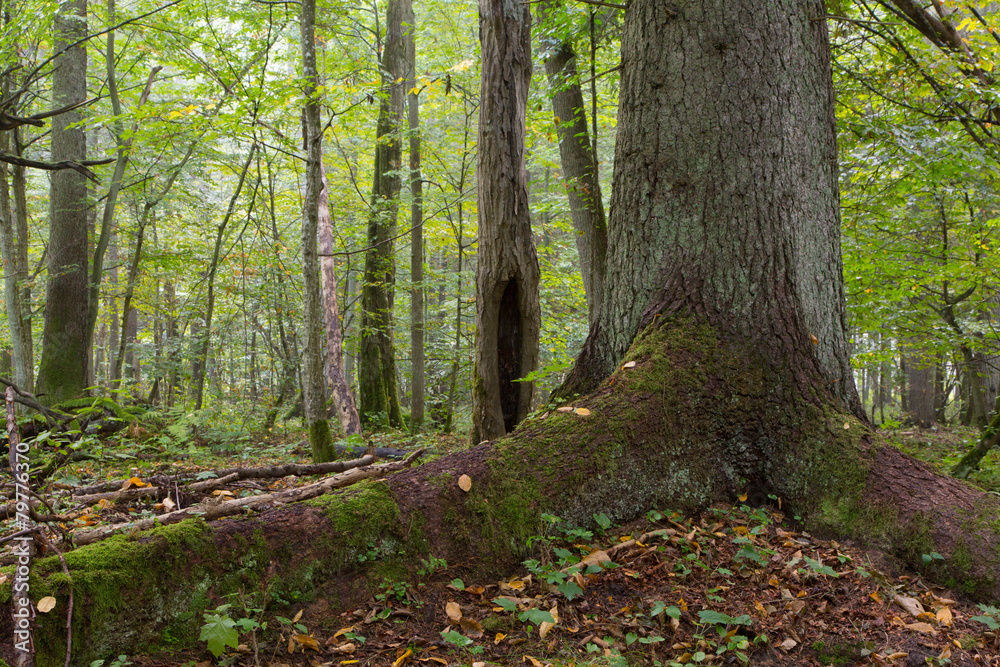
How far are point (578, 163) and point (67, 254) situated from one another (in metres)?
8.23

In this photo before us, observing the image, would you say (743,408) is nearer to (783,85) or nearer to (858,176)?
(783,85)

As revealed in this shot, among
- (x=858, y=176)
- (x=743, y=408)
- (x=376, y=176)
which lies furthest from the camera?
(x=376, y=176)

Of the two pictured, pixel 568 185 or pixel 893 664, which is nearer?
pixel 893 664

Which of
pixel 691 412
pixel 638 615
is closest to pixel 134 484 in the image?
pixel 638 615

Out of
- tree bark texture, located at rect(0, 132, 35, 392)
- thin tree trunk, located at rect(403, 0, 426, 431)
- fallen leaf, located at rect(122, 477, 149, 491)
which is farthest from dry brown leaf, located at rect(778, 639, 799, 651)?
tree bark texture, located at rect(0, 132, 35, 392)

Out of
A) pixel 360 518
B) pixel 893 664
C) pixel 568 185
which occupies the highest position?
pixel 568 185

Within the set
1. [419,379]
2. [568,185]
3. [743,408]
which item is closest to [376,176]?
[419,379]

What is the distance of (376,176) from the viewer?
1147 cm

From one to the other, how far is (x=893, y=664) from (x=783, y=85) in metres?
3.41

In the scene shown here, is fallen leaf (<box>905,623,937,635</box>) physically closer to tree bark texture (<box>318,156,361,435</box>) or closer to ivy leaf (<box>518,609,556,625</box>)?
ivy leaf (<box>518,609,556,625</box>)

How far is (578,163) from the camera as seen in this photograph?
852cm

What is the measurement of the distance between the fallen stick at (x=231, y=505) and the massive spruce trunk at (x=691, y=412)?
0.19 meters

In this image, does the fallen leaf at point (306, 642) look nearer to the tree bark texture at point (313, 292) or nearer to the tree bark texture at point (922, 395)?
the tree bark texture at point (313, 292)

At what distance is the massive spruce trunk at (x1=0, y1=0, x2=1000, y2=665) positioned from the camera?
2676mm
